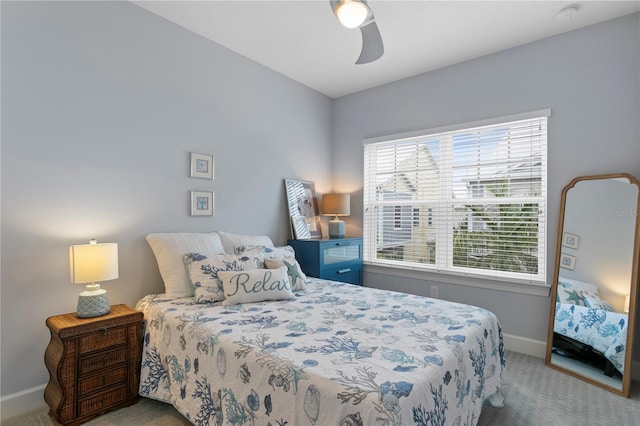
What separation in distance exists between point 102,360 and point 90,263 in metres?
0.57

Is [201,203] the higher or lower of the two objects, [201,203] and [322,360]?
the higher

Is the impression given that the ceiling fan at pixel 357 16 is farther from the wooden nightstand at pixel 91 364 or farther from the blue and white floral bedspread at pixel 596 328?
the blue and white floral bedspread at pixel 596 328

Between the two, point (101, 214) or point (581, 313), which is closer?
point (101, 214)

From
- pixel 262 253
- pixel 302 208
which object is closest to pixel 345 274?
pixel 302 208

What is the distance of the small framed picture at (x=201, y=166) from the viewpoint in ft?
9.18

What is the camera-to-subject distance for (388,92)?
3799 millimetres

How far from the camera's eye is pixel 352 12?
1708 mm

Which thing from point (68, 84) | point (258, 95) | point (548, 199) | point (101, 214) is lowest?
point (101, 214)

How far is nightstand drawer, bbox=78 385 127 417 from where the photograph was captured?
185 cm

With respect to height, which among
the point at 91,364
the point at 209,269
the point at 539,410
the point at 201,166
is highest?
the point at 201,166

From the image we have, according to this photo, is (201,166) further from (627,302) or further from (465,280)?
(627,302)

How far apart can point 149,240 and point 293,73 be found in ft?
7.53

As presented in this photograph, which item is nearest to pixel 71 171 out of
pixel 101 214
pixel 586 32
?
pixel 101 214

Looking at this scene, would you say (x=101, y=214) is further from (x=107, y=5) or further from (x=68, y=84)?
(x=107, y=5)
